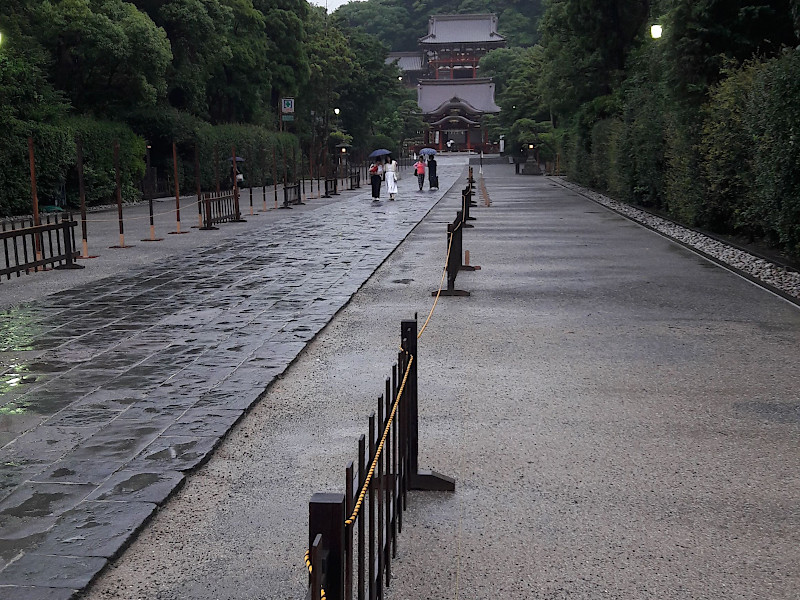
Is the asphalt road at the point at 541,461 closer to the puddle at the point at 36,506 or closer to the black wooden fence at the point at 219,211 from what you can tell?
the puddle at the point at 36,506

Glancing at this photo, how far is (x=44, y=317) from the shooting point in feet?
33.7

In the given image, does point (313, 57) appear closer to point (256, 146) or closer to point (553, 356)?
point (256, 146)

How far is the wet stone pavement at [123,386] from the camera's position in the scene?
4375mm

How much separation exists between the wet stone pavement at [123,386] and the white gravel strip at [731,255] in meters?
5.75

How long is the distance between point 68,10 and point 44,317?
24417 mm

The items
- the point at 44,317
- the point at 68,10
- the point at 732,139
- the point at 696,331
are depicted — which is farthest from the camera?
the point at 68,10

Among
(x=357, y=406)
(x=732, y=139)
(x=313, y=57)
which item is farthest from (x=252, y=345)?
(x=313, y=57)

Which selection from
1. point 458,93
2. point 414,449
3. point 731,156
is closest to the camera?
point 414,449

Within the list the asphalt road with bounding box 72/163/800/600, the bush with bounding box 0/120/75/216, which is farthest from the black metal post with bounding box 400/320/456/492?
the bush with bounding box 0/120/75/216

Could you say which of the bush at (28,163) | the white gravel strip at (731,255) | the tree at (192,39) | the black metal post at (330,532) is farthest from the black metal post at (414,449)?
the tree at (192,39)

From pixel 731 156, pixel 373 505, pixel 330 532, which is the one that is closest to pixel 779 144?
pixel 731 156

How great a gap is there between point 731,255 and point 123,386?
1155cm

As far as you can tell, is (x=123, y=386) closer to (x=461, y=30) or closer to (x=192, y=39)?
(x=192, y=39)

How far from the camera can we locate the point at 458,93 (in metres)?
101
